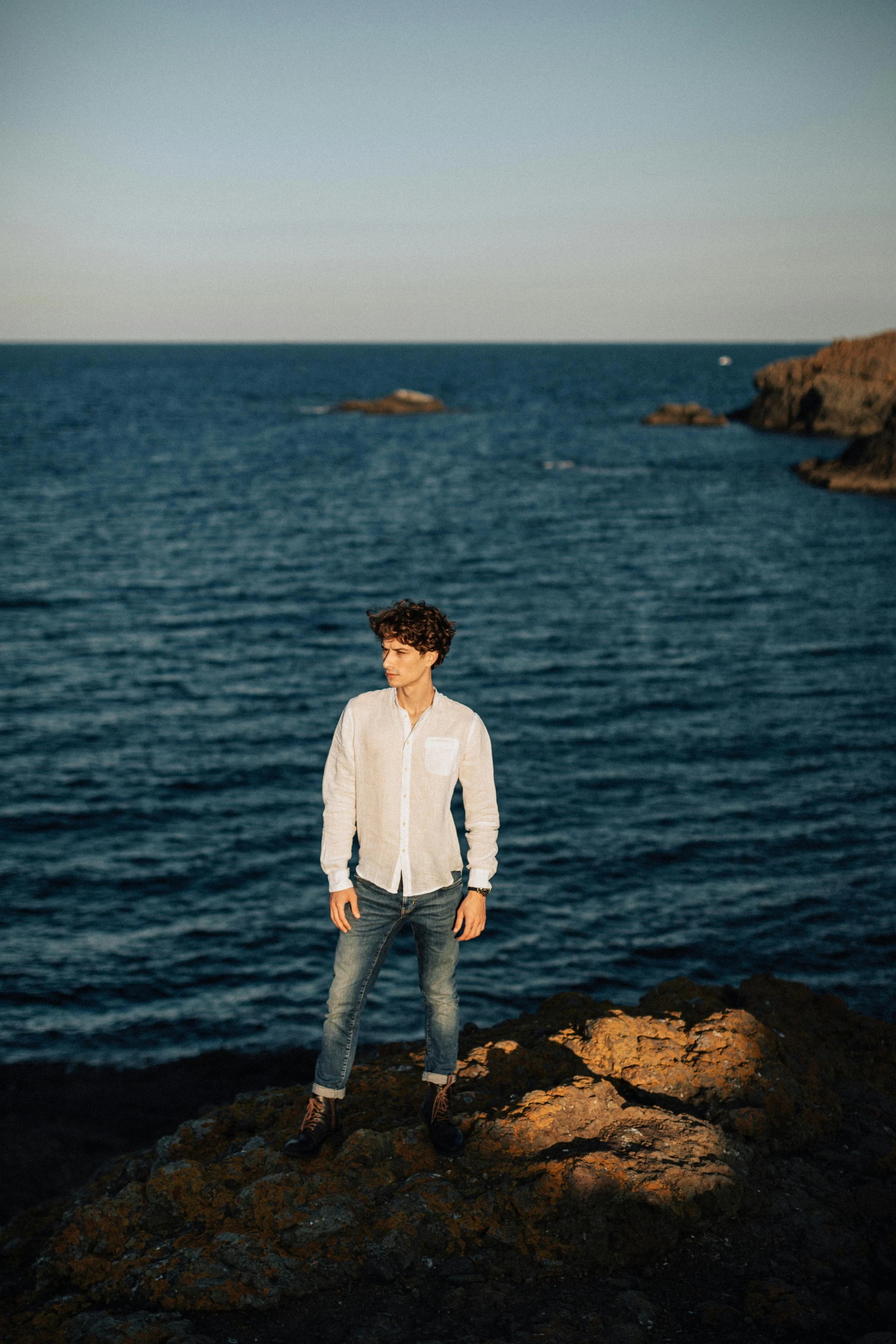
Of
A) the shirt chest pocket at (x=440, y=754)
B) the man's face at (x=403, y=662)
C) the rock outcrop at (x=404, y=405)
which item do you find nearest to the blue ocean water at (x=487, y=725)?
the shirt chest pocket at (x=440, y=754)

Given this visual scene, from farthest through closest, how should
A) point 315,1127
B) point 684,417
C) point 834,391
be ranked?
point 684,417
point 834,391
point 315,1127

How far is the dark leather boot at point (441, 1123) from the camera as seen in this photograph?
5.39 m

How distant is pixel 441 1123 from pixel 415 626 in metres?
2.82

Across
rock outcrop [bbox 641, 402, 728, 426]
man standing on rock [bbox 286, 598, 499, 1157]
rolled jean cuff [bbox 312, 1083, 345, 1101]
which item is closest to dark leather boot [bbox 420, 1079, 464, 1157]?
man standing on rock [bbox 286, 598, 499, 1157]

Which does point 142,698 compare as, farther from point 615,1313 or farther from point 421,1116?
point 615,1313

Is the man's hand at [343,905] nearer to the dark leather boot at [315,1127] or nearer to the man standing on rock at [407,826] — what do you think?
the man standing on rock at [407,826]

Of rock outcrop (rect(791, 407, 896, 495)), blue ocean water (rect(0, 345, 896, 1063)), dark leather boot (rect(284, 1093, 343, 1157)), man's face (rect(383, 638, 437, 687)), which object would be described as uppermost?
rock outcrop (rect(791, 407, 896, 495))

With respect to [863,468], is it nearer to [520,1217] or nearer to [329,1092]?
[329,1092]

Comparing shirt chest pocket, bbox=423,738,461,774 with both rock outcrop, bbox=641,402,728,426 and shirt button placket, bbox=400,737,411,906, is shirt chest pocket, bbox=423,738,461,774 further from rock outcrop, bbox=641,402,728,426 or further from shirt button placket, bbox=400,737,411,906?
rock outcrop, bbox=641,402,728,426

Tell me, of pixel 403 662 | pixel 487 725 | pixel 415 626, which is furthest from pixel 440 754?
pixel 487 725

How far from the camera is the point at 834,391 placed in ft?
260

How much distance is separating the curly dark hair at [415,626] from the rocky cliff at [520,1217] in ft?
9.28

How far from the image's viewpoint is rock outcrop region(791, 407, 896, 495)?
5550 cm

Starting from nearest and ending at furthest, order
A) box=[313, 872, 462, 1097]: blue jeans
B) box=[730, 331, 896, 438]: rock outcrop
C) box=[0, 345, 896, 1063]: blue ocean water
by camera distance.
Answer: box=[313, 872, 462, 1097]: blue jeans → box=[0, 345, 896, 1063]: blue ocean water → box=[730, 331, 896, 438]: rock outcrop
